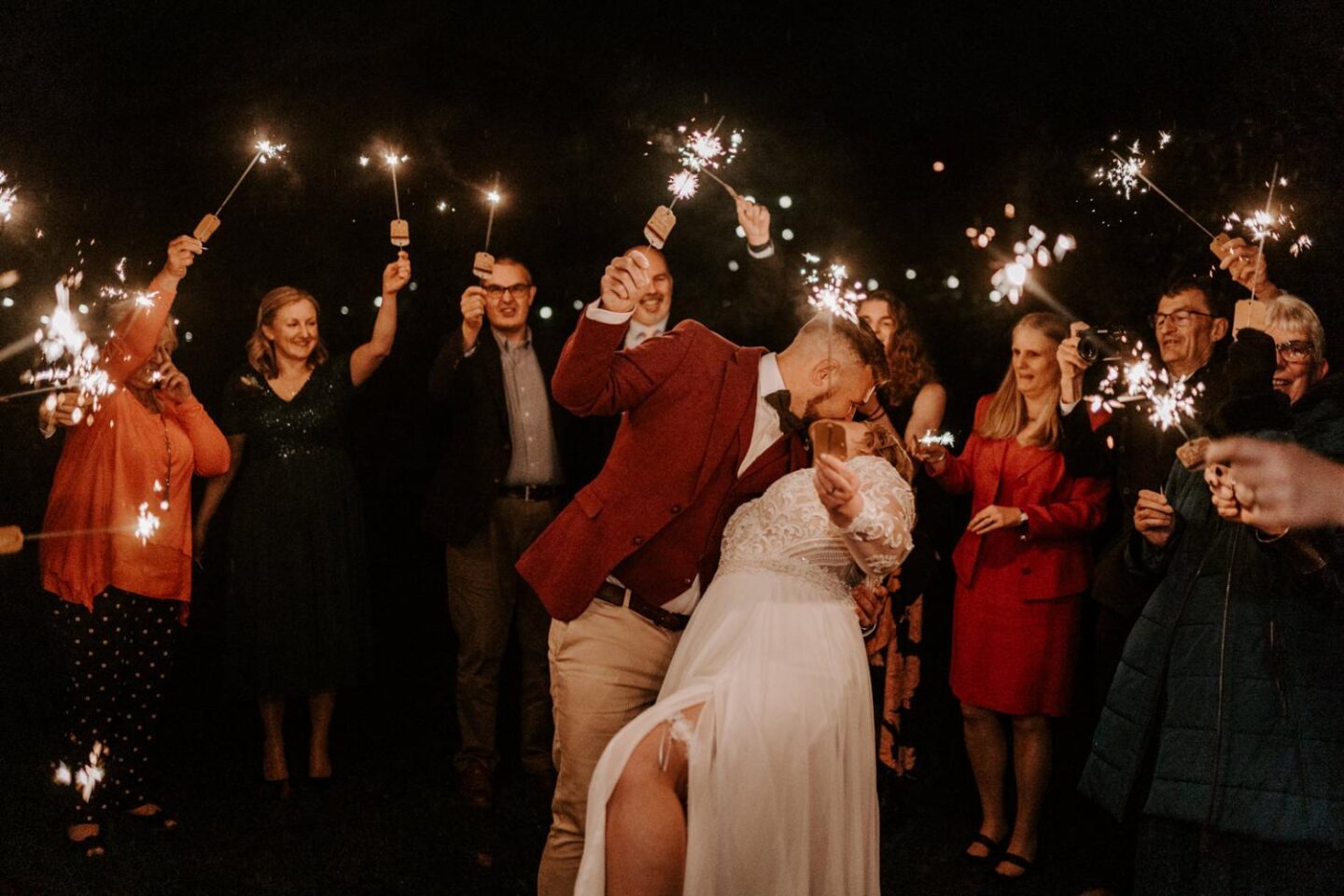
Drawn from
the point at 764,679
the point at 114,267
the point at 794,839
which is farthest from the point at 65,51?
the point at 794,839

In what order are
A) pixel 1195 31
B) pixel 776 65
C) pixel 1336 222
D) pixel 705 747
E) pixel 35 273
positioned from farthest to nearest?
pixel 776 65, pixel 1195 31, pixel 1336 222, pixel 35 273, pixel 705 747

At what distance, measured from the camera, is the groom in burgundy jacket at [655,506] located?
2883 mm

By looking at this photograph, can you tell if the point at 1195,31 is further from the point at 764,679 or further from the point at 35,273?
the point at 35,273

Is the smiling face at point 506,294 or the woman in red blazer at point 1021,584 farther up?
the smiling face at point 506,294

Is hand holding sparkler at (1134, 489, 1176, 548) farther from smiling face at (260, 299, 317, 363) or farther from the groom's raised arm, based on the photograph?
smiling face at (260, 299, 317, 363)

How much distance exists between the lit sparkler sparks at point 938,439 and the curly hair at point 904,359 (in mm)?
179

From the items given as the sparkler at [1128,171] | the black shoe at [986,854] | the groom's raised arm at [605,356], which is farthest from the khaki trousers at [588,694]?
the sparkler at [1128,171]

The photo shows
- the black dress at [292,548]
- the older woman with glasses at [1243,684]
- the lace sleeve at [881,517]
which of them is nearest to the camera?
the lace sleeve at [881,517]

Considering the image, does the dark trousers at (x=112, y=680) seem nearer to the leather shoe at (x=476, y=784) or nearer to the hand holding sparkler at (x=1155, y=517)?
the leather shoe at (x=476, y=784)

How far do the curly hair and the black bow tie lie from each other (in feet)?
4.68

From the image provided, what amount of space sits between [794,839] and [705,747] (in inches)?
11.7

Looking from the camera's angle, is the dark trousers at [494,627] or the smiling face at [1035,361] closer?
the smiling face at [1035,361]

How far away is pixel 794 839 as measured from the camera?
8.12ft

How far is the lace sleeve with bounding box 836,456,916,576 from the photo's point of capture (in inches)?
99.2
